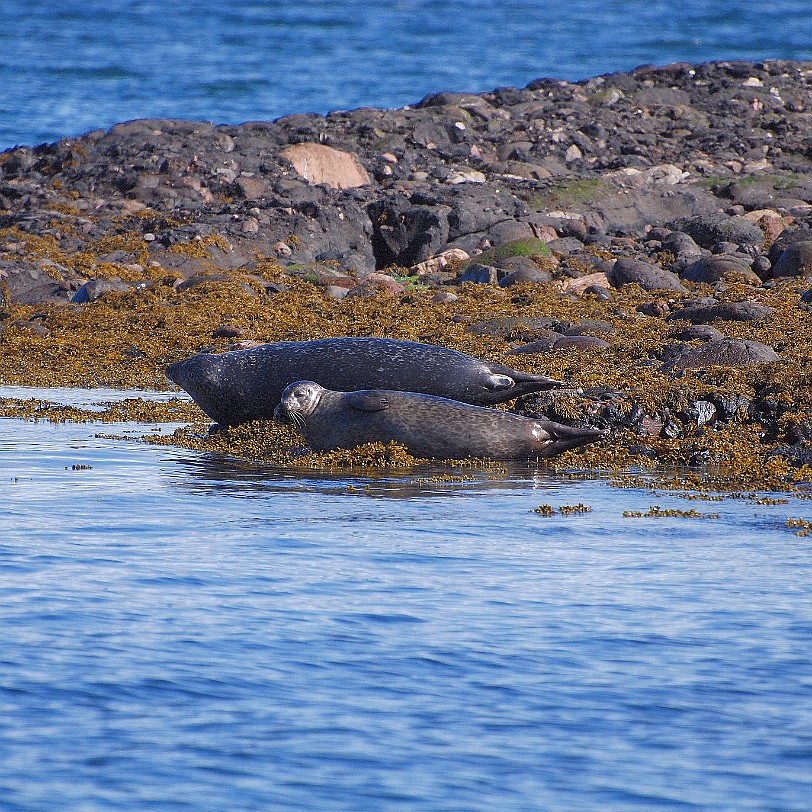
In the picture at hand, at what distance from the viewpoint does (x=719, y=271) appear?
16.3m

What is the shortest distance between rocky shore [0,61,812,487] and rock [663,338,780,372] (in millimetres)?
21

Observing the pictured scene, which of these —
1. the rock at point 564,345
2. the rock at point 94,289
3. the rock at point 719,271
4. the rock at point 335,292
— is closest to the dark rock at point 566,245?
the rock at point 719,271

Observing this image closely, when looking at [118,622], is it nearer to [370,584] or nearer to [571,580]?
[370,584]

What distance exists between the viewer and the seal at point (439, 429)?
7656 millimetres

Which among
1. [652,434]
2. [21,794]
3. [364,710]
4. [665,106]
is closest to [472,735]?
[364,710]

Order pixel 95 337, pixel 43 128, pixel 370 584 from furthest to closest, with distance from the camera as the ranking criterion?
pixel 43 128 < pixel 95 337 < pixel 370 584

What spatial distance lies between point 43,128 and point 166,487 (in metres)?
35.0

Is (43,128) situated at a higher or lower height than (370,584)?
higher

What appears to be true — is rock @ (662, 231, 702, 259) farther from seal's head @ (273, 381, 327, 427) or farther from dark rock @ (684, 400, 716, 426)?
seal's head @ (273, 381, 327, 427)

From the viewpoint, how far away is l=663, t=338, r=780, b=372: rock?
943cm

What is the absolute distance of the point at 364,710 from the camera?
3340 mm

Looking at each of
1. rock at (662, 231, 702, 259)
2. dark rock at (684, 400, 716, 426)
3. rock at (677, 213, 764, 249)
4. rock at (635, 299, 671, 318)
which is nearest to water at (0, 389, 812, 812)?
dark rock at (684, 400, 716, 426)

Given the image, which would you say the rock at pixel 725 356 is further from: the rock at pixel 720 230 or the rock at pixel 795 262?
the rock at pixel 720 230

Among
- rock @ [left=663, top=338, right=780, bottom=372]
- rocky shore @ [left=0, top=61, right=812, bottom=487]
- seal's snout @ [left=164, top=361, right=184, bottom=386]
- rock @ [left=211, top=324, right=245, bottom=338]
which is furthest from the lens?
rock @ [left=211, top=324, right=245, bottom=338]
